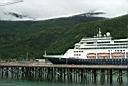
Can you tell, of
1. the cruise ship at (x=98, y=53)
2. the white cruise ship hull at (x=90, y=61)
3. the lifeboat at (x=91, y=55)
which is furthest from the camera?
the lifeboat at (x=91, y=55)

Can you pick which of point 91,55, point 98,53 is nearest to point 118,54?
point 98,53

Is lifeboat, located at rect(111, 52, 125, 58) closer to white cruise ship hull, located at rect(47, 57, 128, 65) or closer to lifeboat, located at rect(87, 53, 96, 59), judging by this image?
white cruise ship hull, located at rect(47, 57, 128, 65)

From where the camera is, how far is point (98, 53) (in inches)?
4683

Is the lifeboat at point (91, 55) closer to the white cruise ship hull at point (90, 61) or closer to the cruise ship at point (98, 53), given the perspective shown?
the cruise ship at point (98, 53)

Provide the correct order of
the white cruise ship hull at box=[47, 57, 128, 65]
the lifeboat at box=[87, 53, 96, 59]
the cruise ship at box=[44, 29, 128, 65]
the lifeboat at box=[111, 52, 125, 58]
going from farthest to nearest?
the lifeboat at box=[87, 53, 96, 59] → the lifeboat at box=[111, 52, 125, 58] → the cruise ship at box=[44, 29, 128, 65] → the white cruise ship hull at box=[47, 57, 128, 65]

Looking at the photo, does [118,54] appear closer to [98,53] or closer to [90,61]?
[98,53]

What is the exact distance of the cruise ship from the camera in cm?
11375

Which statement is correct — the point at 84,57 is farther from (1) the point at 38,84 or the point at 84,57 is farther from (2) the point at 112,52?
(1) the point at 38,84

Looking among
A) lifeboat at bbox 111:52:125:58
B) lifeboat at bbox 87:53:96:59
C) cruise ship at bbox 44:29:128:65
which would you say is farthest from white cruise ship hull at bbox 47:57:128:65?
Result: lifeboat at bbox 111:52:125:58

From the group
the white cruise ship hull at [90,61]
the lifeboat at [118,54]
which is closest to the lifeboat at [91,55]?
the white cruise ship hull at [90,61]

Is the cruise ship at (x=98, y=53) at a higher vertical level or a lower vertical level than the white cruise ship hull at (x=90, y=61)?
higher

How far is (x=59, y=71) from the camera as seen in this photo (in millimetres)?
106000

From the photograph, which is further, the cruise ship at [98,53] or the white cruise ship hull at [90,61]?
the cruise ship at [98,53]

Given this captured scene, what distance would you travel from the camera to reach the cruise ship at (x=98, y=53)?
373 feet
